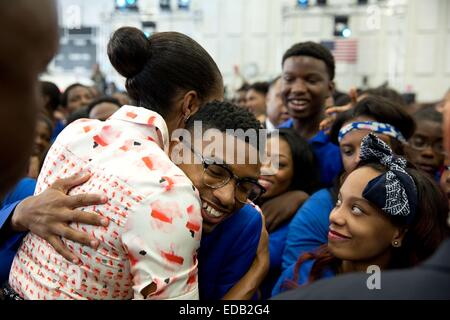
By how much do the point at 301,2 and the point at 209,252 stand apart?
470 inches

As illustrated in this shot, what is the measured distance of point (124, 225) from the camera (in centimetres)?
113

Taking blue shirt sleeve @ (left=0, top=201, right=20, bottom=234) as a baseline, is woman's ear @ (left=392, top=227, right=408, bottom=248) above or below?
below

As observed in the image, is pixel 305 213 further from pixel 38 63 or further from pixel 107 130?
pixel 38 63

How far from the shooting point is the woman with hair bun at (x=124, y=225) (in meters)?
1.12

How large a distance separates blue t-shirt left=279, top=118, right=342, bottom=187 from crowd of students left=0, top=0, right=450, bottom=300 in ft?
A: 1.23

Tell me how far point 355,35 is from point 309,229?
501 inches

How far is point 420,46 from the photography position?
13758mm

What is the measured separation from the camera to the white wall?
1365 centimetres

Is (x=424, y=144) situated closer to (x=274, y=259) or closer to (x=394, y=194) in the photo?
(x=274, y=259)

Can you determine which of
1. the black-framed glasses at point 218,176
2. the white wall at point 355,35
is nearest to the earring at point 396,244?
the black-framed glasses at point 218,176

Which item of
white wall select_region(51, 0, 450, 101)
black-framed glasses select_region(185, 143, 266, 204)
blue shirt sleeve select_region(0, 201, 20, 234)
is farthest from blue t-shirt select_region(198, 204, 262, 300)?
white wall select_region(51, 0, 450, 101)

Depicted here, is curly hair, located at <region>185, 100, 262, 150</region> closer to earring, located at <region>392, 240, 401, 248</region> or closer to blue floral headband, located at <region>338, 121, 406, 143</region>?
earring, located at <region>392, 240, 401, 248</region>

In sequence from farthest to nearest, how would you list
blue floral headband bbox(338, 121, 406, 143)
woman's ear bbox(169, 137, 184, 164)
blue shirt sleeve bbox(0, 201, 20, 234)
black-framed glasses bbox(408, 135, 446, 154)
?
black-framed glasses bbox(408, 135, 446, 154)
blue floral headband bbox(338, 121, 406, 143)
woman's ear bbox(169, 137, 184, 164)
blue shirt sleeve bbox(0, 201, 20, 234)

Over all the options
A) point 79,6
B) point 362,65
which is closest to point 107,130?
point 362,65
